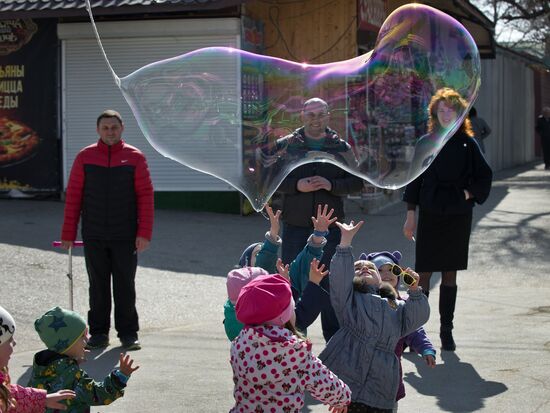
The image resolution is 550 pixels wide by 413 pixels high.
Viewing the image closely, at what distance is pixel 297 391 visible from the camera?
172 inches

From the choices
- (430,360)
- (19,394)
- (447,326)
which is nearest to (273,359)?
(19,394)

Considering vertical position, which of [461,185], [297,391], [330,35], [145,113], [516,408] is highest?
[330,35]

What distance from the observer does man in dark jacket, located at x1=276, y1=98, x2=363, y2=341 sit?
6.89 metres

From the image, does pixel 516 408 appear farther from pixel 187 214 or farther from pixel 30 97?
pixel 30 97

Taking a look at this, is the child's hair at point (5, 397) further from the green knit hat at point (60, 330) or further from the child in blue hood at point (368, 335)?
the child in blue hood at point (368, 335)

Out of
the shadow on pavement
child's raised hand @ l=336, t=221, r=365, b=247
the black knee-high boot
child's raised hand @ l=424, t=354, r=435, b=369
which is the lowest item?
the shadow on pavement

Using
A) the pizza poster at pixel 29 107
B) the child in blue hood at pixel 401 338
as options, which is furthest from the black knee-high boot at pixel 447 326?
the pizza poster at pixel 29 107

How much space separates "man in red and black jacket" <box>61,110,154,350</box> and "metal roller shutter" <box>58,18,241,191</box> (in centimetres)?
803

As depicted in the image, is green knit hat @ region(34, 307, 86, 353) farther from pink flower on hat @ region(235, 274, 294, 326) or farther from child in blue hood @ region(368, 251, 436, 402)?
child in blue hood @ region(368, 251, 436, 402)

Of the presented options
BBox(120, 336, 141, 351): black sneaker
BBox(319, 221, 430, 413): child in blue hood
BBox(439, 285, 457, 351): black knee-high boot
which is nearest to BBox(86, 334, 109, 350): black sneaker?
BBox(120, 336, 141, 351): black sneaker

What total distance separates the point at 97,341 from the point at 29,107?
30.6 ft

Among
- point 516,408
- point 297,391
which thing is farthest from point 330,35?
point 297,391

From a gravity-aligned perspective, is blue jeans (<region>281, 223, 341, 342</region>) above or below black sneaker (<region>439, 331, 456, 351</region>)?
above

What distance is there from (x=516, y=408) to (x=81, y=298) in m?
4.93
